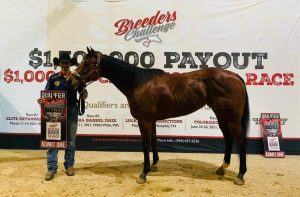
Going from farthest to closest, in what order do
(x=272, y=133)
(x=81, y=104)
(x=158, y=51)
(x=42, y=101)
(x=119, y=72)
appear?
→ (x=158, y=51) < (x=272, y=133) < (x=81, y=104) < (x=119, y=72) < (x=42, y=101)

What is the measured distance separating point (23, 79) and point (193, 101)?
2992 millimetres

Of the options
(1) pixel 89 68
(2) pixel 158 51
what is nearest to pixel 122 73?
(1) pixel 89 68

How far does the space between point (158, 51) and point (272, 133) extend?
7.32 ft

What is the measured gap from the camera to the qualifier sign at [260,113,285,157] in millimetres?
4695

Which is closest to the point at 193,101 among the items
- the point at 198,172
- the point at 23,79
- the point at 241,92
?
the point at 241,92

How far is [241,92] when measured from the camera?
3.45 meters

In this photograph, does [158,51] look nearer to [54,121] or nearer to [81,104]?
[81,104]

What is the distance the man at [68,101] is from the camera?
135 inches

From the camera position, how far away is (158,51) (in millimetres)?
4871

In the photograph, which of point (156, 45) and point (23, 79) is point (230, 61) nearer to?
point (156, 45)

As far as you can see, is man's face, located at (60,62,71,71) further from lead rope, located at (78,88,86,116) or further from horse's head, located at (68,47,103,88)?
lead rope, located at (78,88,86,116)

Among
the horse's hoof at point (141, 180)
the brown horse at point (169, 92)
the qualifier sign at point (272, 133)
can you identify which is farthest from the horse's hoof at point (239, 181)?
the qualifier sign at point (272, 133)

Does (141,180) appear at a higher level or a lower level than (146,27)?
lower

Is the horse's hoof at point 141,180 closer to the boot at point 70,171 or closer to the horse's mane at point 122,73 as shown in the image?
the boot at point 70,171
